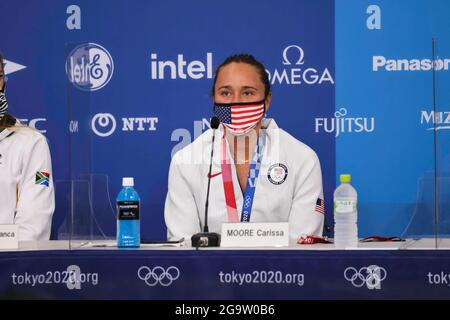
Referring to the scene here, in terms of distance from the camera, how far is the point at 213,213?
14.7 ft

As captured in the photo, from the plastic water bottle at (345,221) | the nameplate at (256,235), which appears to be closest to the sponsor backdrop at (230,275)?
the nameplate at (256,235)

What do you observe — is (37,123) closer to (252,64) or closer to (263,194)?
(252,64)

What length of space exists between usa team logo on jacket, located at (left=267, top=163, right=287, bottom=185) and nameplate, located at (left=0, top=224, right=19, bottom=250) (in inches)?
49.4

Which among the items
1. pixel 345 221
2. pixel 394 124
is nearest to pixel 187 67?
pixel 394 124

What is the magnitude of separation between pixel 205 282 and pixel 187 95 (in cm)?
215

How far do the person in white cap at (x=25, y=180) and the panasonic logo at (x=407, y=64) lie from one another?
1858mm

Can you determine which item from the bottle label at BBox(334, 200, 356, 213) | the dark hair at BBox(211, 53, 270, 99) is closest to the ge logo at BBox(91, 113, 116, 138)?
the dark hair at BBox(211, 53, 270, 99)

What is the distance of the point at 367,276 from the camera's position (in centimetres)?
324

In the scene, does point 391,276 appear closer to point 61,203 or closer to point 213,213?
point 213,213

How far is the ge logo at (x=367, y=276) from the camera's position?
3234 mm

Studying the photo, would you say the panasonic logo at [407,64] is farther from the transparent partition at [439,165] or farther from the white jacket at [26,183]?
the white jacket at [26,183]

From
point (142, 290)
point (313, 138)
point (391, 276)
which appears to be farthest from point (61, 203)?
point (391, 276)

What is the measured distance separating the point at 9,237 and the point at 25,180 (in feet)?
3.78
